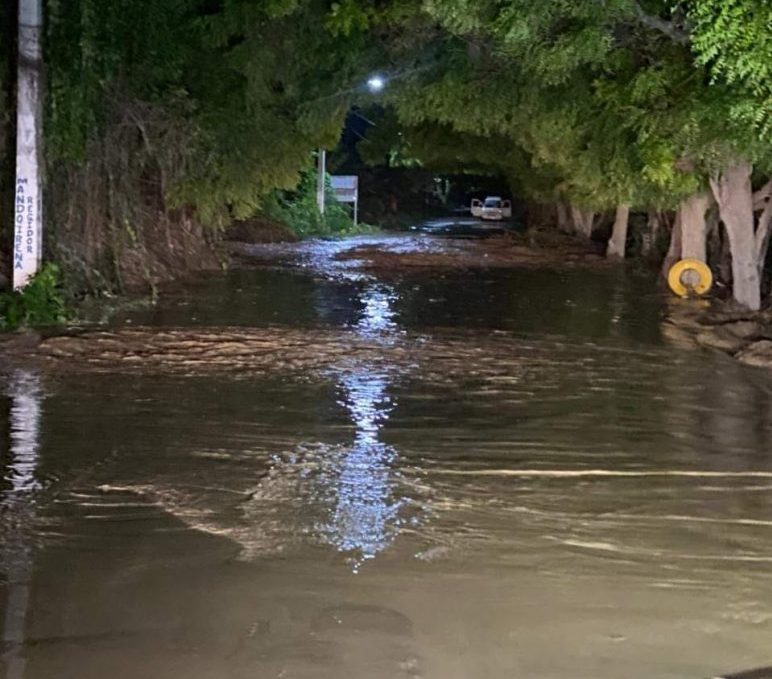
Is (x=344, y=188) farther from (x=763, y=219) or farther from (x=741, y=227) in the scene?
(x=741, y=227)

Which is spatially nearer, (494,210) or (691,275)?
(691,275)

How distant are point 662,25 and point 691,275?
32.8 ft

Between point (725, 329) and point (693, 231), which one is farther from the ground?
point (693, 231)

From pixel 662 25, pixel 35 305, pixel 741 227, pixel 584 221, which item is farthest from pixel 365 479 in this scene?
pixel 584 221

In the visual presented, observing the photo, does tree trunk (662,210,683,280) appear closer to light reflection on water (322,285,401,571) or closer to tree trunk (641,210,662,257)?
tree trunk (641,210,662,257)

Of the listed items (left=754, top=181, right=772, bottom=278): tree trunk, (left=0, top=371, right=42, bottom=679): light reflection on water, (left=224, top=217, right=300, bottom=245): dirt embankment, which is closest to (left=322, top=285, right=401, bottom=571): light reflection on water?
(left=0, top=371, right=42, bottom=679): light reflection on water

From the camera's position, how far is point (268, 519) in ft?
22.1

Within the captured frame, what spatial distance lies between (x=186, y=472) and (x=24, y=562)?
6.18ft

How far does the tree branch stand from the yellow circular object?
373 inches

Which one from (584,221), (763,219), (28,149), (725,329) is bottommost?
(725,329)

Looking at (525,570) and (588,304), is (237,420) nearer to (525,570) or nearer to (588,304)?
(525,570)

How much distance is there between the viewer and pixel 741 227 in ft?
57.4

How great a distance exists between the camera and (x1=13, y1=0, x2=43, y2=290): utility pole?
527 inches

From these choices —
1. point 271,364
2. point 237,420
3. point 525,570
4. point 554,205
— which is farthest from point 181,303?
point 554,205
